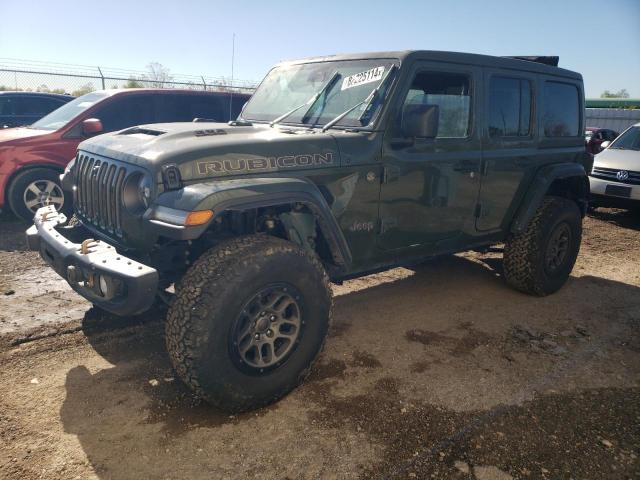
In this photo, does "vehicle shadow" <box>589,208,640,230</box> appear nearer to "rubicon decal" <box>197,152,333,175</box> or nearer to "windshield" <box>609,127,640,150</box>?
"windshield" <box>609,127,640,150</box>

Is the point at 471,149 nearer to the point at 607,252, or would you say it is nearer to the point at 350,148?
the point at 350,148

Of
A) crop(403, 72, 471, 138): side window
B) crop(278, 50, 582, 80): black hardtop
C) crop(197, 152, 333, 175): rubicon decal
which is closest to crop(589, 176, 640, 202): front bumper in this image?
crop(278, 50, 582, 80): black hardtop

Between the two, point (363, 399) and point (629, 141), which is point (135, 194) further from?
point (629, 141)

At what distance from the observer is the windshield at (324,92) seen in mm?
3312

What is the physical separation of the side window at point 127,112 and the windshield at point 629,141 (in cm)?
813

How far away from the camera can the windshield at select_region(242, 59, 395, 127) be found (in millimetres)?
3312

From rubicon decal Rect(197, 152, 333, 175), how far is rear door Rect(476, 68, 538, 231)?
158cm

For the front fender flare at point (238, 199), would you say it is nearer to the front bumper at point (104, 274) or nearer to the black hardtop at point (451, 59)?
the front bumper at point (104, 274)

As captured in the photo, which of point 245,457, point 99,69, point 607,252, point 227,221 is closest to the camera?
point 245,457

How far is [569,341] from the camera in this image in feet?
12.7

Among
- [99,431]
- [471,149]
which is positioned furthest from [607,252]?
[99,431]

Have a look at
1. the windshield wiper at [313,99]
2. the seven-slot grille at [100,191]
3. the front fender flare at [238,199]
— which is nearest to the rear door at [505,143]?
the windshield wiper at [313,99]

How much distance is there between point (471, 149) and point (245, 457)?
8.89 feet

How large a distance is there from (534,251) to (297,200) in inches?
107
